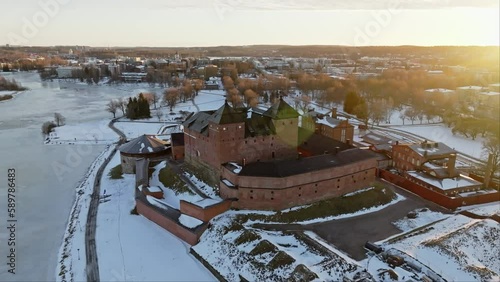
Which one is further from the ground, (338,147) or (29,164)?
(338,147)

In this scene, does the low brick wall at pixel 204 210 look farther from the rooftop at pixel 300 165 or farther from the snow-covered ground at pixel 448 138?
the snow-covered ground at pixel 448 138

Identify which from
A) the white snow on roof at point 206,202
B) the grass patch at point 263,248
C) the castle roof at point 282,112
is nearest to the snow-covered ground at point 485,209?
the castle roof at point 282,112

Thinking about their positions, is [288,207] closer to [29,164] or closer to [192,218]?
[192,218]

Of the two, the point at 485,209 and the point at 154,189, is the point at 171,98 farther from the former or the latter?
the point at 485,209

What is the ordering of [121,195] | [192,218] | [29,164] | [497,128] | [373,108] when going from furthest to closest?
[373,108], [497,128], [29,164], [121,195], [192,218]

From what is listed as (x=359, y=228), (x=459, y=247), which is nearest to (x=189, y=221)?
(x=359, y=228)

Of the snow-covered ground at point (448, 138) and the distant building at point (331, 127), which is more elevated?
the distant building at point (331, 127)

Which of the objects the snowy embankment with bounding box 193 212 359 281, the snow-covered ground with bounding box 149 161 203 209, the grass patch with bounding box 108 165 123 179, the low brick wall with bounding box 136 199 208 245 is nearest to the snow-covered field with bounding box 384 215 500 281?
the snowy embankment with bounding box 193 212 359 281

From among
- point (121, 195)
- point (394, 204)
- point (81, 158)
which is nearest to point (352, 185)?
point (394, 204)

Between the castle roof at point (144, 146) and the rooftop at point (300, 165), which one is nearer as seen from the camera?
the rooftop at point (300, 165)
